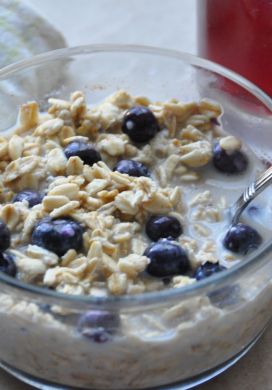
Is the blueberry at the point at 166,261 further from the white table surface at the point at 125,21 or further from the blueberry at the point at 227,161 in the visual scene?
the white table surface at the point at 125,21

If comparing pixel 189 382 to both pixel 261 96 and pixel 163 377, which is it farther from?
pixel 261 96

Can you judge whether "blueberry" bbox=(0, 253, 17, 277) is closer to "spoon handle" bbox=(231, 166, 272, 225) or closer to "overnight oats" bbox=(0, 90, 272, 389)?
"overnight oats" bbox=(0, 90, 272, 389)

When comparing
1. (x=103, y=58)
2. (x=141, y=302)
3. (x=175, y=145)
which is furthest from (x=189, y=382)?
(x=103, y=58)

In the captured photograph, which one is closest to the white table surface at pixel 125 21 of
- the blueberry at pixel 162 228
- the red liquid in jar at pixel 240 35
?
the red liquid in jar at pixel 240 35

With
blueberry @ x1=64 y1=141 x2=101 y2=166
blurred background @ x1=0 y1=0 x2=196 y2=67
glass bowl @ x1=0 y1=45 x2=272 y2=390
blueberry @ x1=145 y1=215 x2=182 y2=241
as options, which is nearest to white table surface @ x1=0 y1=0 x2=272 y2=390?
blurred background @ x1=0 y1=0 x2=196 y2=67

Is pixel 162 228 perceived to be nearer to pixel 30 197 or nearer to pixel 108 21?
pixel 30 197
